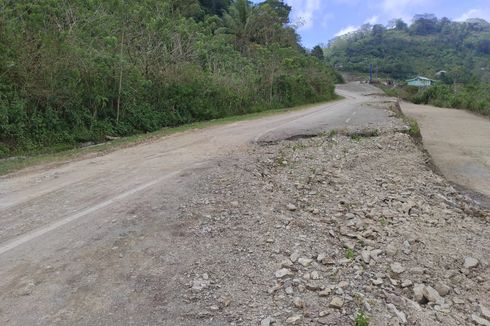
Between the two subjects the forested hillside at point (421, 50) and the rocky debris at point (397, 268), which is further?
the forested hillside at point (421, 50)

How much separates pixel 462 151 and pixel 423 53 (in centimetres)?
11535

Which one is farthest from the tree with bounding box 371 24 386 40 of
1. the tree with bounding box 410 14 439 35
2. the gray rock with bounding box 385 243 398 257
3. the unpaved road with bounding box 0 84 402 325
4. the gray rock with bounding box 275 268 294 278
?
the gray rock with bounding box 275 268 294 278

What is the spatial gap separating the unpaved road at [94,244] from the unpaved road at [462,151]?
8.56 meters

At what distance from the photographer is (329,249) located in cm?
452

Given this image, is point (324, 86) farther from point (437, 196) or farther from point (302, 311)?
point (302, 311)

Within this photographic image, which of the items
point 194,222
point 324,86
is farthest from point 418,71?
point 194,222

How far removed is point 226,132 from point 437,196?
7.68m

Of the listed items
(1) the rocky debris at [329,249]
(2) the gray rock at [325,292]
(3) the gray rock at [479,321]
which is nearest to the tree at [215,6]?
(1) the rocky debris at [329,249]

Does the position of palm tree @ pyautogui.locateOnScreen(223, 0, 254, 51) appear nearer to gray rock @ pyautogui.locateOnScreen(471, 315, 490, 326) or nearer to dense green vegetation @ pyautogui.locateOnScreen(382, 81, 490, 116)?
dense green vegetation @ pyautogui.locateOnScreen(382, 81, 490, 116)

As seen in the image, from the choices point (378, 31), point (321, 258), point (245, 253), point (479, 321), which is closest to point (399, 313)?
point (479, 321)

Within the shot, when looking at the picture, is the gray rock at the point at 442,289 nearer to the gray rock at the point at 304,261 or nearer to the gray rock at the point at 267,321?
the gray rock at the point at 304,261

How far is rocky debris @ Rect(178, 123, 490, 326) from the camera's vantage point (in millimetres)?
3416

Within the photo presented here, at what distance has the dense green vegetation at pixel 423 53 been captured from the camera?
83.6 meters

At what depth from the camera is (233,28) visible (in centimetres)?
4159
